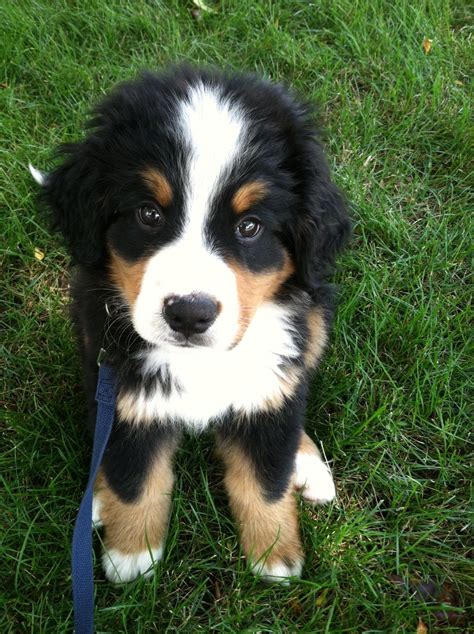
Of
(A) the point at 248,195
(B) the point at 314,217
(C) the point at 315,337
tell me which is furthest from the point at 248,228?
(C) the point at 315,337

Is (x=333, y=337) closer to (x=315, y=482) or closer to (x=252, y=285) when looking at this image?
(x=315, y=482)

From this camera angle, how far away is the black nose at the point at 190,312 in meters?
1.58

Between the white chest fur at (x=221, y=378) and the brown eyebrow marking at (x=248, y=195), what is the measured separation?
0.38 m

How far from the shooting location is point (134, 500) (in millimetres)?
2111

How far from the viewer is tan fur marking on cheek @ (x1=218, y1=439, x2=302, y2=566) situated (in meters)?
2.13

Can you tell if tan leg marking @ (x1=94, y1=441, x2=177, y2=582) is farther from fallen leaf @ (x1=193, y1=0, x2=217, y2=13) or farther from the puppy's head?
fallen leaf @ (x1=193, y1=0, x2=217, y2=13)

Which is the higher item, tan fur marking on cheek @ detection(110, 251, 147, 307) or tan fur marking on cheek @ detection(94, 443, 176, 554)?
tan fur marking on cheek @ detection(110, 251, 147, 307)

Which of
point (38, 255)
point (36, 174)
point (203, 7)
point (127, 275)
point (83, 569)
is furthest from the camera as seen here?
point (203, 7)

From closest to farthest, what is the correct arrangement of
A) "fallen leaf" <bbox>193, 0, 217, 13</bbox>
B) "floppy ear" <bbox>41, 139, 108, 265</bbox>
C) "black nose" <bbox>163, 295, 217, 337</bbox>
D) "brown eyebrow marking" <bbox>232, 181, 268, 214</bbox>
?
"black nose" <bbox>163, 295, 217, 337</bbox>, "brown eyebrow marking" <bbox>232, 181, 268, 214</bbox>, "floppy ear" <bbox>41, 139, 108, 265</bbox>, "fallen leaf" <bbox>193, 0, 217, 13</bbox>

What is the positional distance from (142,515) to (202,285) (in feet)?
3.04

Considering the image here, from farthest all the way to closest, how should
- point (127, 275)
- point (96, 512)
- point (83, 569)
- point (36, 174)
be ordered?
1. point (36, 174)
2. point (96, 512)
3. point (127, 275)
4. point (83, 569)

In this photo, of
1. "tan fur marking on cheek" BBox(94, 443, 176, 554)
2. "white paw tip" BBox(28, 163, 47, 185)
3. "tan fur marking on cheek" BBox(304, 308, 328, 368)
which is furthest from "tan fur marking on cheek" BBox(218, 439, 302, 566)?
"white paw tip" BBox(28, 163, 47, 185)

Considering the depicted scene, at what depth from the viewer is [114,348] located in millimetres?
1998

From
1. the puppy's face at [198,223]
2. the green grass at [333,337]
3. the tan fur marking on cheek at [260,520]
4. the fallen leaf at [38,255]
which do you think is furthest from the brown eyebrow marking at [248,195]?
the fallen leaf at [38,255]
